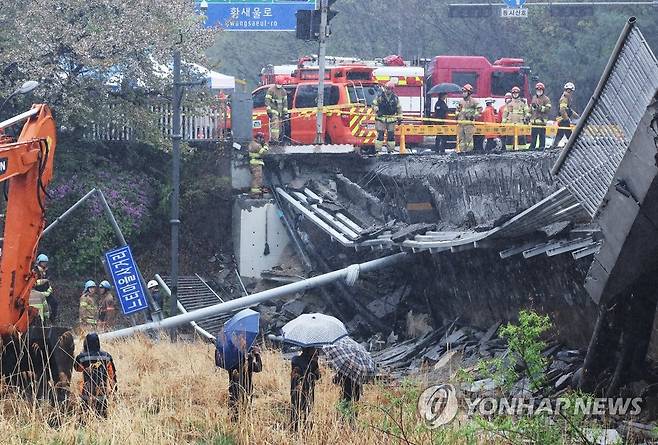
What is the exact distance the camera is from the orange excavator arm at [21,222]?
35.8ft

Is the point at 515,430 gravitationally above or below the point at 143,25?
below

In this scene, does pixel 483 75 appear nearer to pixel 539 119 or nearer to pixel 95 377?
pixel 539 119

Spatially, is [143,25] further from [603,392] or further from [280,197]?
[603,392]

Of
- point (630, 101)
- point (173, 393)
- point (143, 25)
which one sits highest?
point (143, 25)

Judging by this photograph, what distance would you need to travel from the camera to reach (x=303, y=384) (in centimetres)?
896

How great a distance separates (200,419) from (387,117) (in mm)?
14426

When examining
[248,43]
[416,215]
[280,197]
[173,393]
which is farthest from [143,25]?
[248,43]

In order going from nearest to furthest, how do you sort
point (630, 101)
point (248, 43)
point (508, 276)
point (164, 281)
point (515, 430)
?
point (515, 430), point (630, 101), point (508, 276), point (164, 281), point (248, 43)

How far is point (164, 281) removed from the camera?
20.8 meters

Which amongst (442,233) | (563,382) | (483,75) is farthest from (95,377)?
(483,75)

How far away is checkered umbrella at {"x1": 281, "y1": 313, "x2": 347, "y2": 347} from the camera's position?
8953mm

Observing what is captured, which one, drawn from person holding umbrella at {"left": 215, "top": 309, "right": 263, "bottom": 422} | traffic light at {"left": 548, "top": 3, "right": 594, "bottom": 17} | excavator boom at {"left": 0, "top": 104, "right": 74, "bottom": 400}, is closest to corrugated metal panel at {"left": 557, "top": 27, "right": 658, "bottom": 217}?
person holding umbrella at {"left": 215, "top": 309, "right": 263, "bottom": 422}

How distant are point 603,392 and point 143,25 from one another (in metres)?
14.4

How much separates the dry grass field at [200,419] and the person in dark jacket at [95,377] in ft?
0.42
